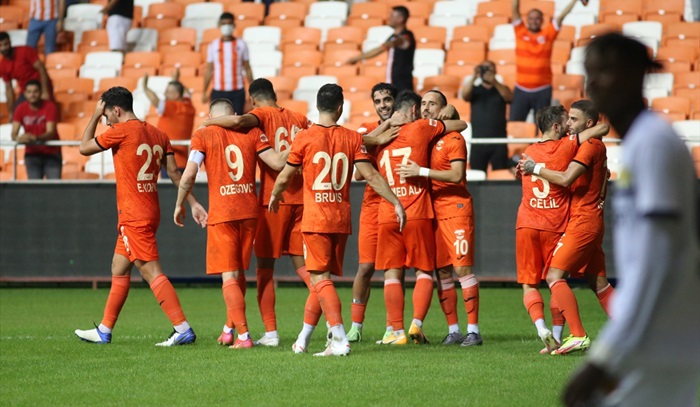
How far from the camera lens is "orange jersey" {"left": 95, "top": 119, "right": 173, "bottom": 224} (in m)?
9.85

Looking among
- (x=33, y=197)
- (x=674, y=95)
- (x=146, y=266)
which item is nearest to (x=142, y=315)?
(x=146, y=266)

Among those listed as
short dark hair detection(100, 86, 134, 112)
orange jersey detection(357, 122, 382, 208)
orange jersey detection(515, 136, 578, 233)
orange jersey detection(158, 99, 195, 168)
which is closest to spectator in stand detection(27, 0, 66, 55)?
orange jersey detection(158, 99, 195, 168)

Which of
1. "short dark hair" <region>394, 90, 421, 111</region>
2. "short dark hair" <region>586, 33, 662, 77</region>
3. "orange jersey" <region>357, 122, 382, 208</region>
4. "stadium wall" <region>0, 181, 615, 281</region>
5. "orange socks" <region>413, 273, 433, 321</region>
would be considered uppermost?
"short dark hair" <region>586, 33, 662, 77</region>

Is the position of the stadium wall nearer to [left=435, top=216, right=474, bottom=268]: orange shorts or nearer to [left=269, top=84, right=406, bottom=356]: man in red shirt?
[left=435, top=216, right=474, bottom=268]: orange shorts

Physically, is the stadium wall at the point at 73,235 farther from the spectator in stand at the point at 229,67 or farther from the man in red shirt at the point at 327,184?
the man in red shirt at the point at 327,184

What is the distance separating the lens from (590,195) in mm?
9156

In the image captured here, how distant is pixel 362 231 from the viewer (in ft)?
34.2

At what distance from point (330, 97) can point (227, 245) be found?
5.73ft

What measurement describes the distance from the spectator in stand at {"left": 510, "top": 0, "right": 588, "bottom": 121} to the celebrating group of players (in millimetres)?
6472

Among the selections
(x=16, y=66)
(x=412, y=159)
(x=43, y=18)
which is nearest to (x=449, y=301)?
(x=412, y=159)

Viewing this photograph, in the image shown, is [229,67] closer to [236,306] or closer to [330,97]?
[236,306]

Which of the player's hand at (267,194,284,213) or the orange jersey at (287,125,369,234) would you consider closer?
the orange jersey at (287,125,369,234)

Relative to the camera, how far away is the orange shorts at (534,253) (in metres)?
9.23

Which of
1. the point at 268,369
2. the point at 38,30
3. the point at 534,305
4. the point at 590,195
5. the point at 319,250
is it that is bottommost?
the point at 268,369
